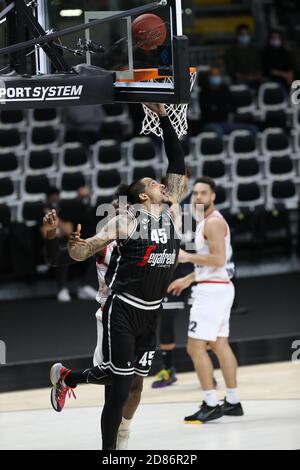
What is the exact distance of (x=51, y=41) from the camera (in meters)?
7.46

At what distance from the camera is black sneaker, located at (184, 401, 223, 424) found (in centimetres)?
882

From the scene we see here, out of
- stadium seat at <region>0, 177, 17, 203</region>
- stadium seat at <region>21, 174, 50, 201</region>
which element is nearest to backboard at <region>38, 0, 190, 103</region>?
stadium seat at <region>21, 174, 50, 201</region>

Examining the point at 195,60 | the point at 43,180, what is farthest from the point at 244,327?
the point at 195,60

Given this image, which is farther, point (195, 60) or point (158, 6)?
point (195, 60)

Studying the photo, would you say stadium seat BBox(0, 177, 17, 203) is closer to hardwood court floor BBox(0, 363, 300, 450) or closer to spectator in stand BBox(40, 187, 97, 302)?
spectator in stand BBox(40, 187, 97, 302)

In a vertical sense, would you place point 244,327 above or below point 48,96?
below

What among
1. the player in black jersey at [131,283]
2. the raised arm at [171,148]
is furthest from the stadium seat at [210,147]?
the player in black jersey at [131,283]

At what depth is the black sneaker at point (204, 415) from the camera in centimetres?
882

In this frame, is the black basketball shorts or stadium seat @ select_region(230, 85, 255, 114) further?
stadium seat @ select_region(230, 85, 255, 114)

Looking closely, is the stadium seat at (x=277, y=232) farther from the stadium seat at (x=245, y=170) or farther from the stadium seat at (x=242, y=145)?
the stadium seat at (x=242, y=145)

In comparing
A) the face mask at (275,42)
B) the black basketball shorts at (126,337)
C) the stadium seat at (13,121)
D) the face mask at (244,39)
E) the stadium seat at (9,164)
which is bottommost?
the black basketball shorts at (126,337)

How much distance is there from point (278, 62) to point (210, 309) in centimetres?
971

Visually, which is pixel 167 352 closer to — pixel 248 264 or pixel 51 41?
pixel 51 41

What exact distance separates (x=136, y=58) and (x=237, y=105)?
9.67 meters
